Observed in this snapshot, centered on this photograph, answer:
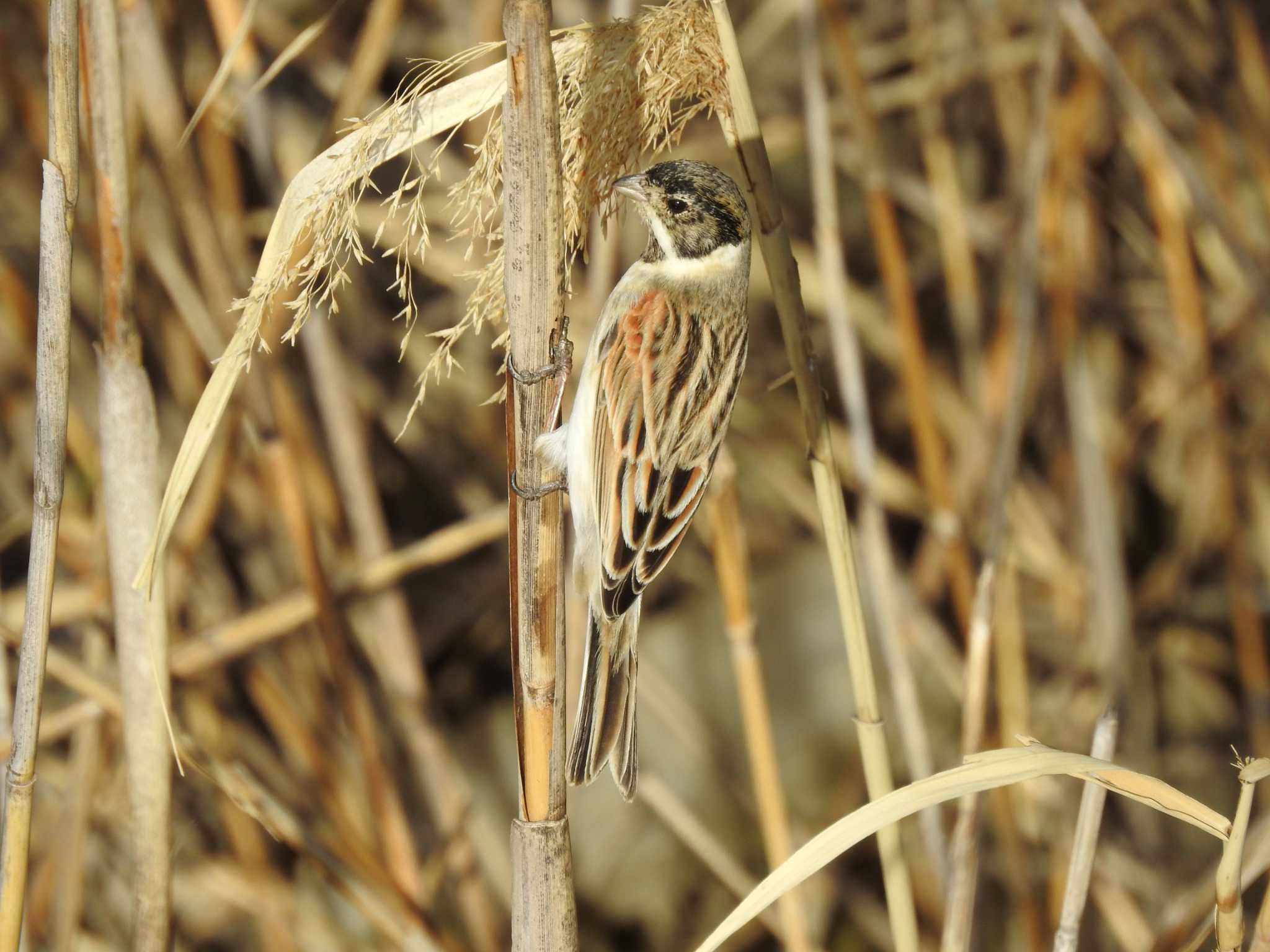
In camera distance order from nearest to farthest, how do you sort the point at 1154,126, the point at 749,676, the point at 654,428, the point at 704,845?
the point at 654,428, the point at 749,676, the point at 1154,126, the point at 704,845

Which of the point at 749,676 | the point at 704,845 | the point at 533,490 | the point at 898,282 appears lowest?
the point at 704,845

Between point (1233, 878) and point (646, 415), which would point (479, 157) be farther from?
point (1233, 878)

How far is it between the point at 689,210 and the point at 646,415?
1.17ft

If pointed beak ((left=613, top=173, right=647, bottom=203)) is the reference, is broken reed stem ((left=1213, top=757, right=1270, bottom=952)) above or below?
below

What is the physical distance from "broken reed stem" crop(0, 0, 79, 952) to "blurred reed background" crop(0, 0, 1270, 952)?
0.26m

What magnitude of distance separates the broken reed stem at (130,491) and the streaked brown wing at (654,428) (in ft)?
2.25

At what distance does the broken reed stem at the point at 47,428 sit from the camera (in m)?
1.17

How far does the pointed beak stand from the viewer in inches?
63.3

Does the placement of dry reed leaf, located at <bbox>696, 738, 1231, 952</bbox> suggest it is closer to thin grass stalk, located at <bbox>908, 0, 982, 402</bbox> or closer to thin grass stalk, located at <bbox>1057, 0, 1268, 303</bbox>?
thin grass stalk, located at <bbox>1057, 0, 1268, 303</bbox>

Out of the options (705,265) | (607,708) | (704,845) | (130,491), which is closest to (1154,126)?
(705,265)

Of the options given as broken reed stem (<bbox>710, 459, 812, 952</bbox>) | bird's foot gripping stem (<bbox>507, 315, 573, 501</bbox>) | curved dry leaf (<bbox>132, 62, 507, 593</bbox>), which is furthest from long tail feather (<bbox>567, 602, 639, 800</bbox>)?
curved dry leaf (<bbox>132, 62, 507, 593</bbox>)

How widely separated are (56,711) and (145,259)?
95 centimetres

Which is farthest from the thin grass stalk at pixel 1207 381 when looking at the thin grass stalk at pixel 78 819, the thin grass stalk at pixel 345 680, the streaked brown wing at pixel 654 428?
the thin grass stalk at pixel 78 819

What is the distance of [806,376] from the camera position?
4.58 feet
